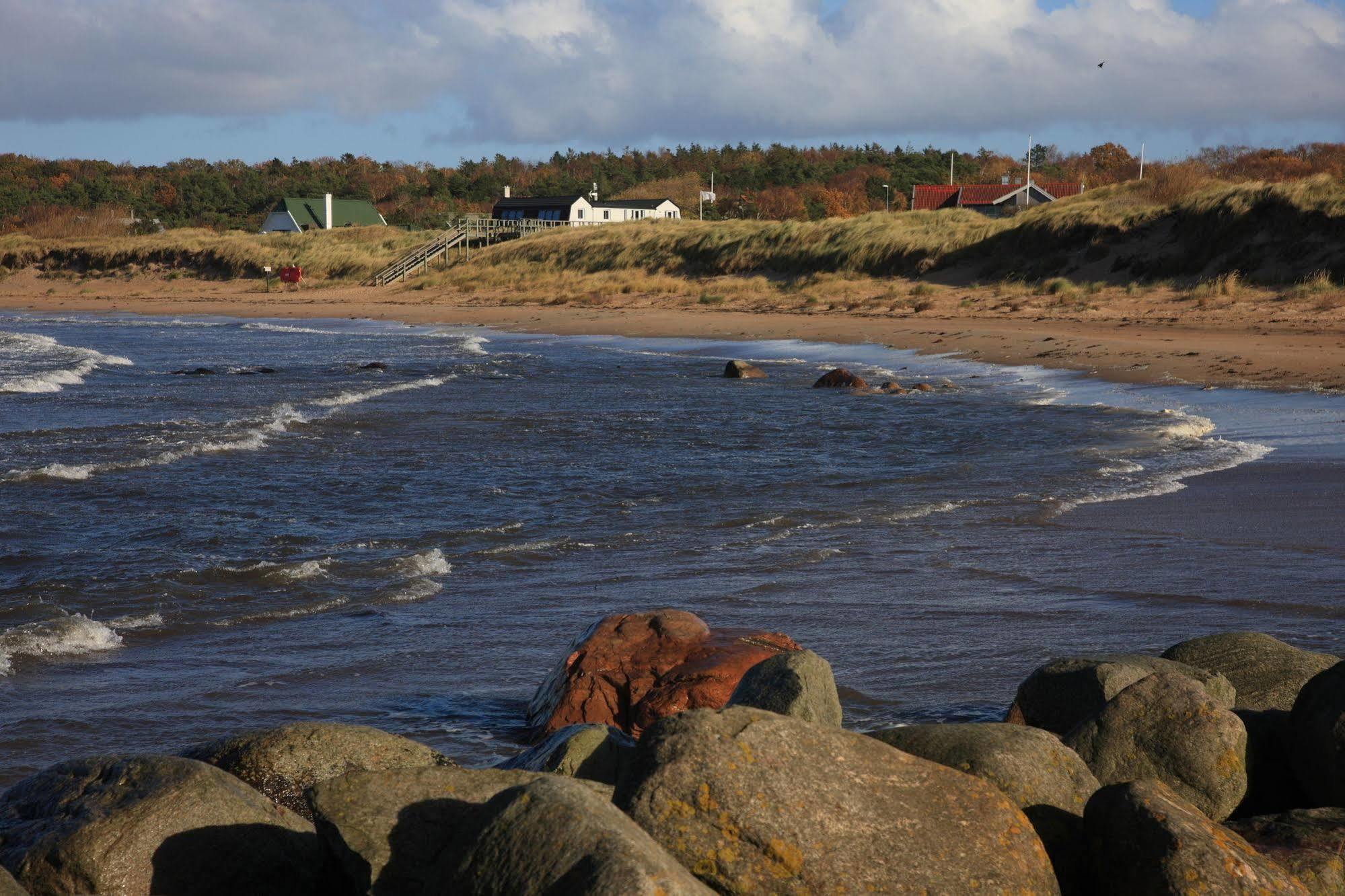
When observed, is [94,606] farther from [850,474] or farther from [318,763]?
[850,474]

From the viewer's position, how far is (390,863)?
3.10 meters

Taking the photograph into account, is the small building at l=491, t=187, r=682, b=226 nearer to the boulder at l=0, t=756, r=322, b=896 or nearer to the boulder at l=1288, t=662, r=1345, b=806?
A: the boulder at l=1288, t=662, r=1345, b=806

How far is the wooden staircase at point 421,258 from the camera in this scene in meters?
55.1

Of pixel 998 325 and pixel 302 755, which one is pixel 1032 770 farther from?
pixel 998 325

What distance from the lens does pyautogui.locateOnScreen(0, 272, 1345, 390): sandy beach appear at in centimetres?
1891

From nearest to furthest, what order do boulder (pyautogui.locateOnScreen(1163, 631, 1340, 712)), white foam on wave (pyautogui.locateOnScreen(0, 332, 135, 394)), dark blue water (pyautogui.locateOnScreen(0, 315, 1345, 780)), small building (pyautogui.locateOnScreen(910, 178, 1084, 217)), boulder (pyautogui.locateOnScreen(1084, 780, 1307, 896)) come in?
boulder (pyautogui.locateOnScreen(1084, 780, 1307, 896)) < boulder (pyautogui.locateOnScreen(1163, 631, 1340, 712)) < dark blue water (pyautogui.locateOnScreen(0, 315, 1345, 780)) < white foam on wave (pyautogui.locateOnScreen(0, 332, 135, 394)) < small building (pyautogui.locateOnScreen(910, 178, 1084, 217))

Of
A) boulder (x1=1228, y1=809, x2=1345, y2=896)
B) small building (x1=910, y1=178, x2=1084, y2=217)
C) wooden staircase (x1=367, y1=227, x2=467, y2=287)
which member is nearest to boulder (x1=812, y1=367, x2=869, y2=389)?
boulder (x1=1228, y1=809, x2=1345, y2=896)

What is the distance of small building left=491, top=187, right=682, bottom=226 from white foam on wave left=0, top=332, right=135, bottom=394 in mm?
39998

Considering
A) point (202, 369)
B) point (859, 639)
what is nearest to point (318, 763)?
point (859, 639)

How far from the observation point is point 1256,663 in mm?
4746

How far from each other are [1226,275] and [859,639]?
973 inches

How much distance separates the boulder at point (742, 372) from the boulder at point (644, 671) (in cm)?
1559

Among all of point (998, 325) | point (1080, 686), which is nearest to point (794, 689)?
point (1080, 686)

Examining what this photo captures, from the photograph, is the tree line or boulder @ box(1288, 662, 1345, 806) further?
the tree line
